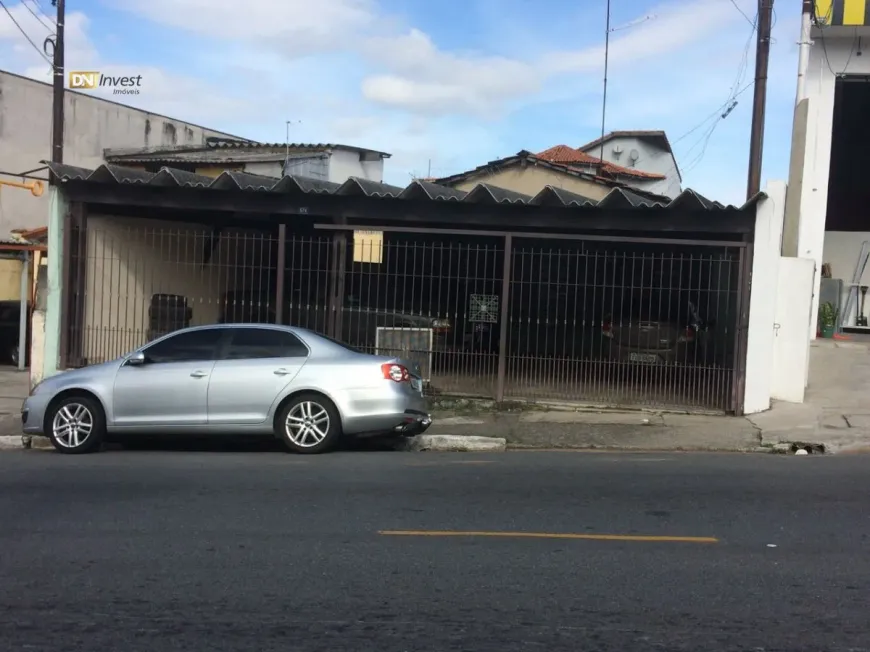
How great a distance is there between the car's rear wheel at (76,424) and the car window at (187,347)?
2.89 ft

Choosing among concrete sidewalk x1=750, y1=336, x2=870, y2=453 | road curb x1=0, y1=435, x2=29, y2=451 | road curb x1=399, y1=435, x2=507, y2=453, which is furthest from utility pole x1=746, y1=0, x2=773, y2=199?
road curb x1=0, y1=435, x2=29, y2=451

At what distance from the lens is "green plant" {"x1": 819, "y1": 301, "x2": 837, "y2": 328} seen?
64.0 ft

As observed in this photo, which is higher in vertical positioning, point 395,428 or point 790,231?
point 790,231

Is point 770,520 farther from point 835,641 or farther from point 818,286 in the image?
point 818,286

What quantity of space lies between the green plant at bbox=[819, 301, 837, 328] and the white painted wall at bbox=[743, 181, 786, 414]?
7857 millimetres

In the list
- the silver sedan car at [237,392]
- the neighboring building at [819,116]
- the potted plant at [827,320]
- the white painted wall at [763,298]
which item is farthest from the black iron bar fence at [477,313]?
the potted plant at [827,320]

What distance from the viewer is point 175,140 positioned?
113ft

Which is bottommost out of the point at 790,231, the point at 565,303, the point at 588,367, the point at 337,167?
the point at 588,367

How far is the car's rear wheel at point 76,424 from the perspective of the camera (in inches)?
395

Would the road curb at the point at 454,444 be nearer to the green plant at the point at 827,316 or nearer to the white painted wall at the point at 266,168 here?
the green plant at the point at 827,316

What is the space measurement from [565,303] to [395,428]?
5119 mm

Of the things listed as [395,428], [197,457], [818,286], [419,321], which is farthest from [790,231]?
[197,457]

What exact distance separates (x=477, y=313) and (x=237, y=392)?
501 cm

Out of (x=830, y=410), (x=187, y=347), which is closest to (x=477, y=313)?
(x=187, y=347)
